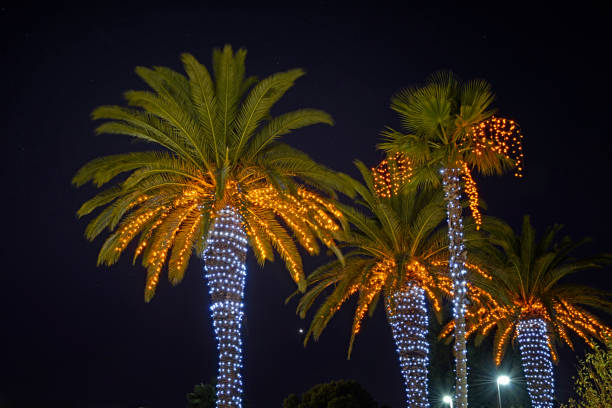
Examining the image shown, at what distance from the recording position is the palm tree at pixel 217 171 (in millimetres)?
14945

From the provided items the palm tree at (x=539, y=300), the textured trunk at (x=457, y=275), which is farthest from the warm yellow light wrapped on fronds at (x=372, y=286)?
the textured trunk at (x=457, y=275)

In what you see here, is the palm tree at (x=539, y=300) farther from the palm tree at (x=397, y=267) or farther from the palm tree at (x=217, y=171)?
the palm tree at (x=217, y=171)

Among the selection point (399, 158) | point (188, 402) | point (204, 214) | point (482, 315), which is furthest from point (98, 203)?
point (188, 402)

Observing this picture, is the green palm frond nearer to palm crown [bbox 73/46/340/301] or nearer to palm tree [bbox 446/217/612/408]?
palm tree [bbox 446/217/612/408]

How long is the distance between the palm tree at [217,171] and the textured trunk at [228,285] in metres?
0.03

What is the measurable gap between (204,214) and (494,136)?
7698 millimetres

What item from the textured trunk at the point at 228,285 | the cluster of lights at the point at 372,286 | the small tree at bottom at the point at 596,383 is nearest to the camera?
the small tree at bottom at the point at 596,383

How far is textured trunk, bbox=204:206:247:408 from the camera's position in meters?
14.9

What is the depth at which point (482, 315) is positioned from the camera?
26.8 m

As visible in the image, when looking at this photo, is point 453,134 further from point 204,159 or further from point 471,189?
point 204,159

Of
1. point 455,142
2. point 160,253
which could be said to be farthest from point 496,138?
point 160,253

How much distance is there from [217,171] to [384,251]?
Answer: 8383mm

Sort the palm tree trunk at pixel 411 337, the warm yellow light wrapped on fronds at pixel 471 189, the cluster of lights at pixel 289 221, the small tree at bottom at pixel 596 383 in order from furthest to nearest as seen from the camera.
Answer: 1. the palm tree trunk at pixel 411 337
2. the cluster of lights at pixel 289 221
3. the warm yellow light wrapped on fronds at pixel 471 189
4. the small tree at bottom at pixel 596 383

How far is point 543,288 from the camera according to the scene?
24.6m
